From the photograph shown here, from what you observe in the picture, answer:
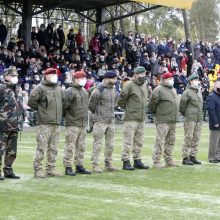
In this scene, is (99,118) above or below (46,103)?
below

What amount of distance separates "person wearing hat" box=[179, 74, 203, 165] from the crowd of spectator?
11.6 m

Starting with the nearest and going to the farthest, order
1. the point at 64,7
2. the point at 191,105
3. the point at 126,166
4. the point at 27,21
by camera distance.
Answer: the point at 126,166 → the point at 191,105 → the point at 27,21 → the point at 64,7

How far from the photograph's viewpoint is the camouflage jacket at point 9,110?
10.7 meters

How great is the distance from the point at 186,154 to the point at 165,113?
3.93 ft

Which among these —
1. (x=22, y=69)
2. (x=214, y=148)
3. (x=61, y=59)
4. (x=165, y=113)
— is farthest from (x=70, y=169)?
(x=61, y=59)

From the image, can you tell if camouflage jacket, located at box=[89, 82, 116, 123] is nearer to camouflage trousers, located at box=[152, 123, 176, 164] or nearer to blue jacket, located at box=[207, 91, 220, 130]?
camouflage trousers, located at box=[152, 123, 176, 164]

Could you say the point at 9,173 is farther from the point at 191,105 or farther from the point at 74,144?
the point at 191,105

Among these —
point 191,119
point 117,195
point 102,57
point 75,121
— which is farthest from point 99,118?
point 102,57

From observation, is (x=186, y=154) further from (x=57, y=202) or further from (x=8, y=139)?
(x=57, y=202)

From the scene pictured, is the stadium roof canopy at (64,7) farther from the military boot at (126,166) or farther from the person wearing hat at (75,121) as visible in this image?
the person wearing hat at (75,121)

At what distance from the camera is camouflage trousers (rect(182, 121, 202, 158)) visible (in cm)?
1337

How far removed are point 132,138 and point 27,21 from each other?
59.2 ft

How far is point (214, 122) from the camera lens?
1383 cm

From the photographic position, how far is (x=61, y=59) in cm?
2836
